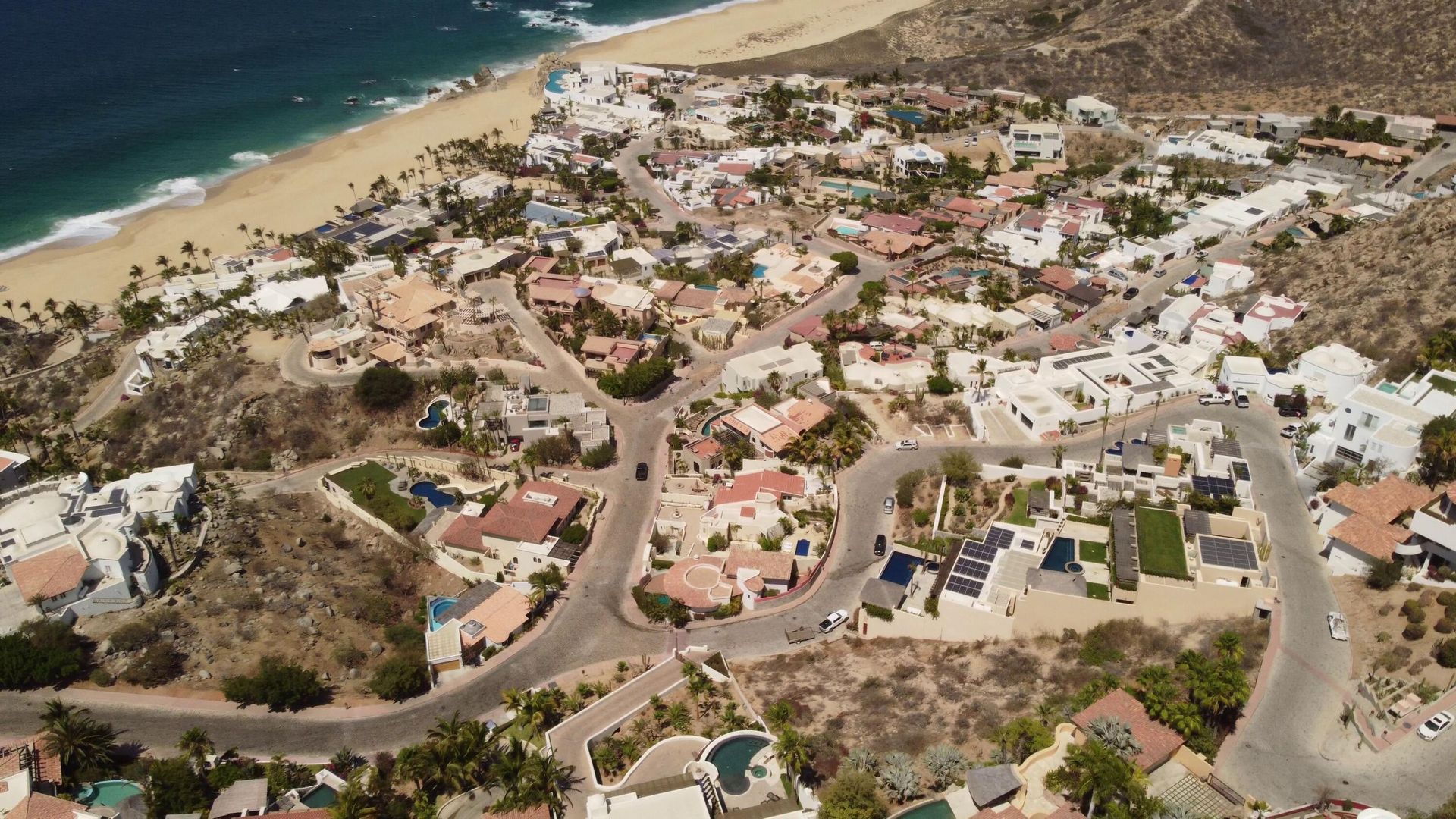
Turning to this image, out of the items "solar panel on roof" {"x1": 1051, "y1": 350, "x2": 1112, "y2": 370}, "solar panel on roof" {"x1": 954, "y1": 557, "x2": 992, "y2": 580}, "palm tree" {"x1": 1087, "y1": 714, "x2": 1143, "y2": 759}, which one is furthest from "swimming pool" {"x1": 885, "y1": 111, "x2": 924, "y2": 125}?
"palm tree" {"x1": 1087, "y1": 714, "x2": 1143, "y2": 759}

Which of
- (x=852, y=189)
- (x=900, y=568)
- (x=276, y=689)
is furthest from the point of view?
(x=852, y=189)

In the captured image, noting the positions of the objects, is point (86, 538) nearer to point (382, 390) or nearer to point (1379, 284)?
point (382, 390)

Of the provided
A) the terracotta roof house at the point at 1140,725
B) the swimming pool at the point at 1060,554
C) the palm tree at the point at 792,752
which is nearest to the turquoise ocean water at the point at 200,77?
the palm tree at the point at 792,752

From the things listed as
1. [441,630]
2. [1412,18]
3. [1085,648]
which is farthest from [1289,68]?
[441,630]

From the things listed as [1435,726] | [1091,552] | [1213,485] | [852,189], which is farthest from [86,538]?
[852,189]

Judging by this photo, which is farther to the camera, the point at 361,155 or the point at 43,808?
the point at 361,155
